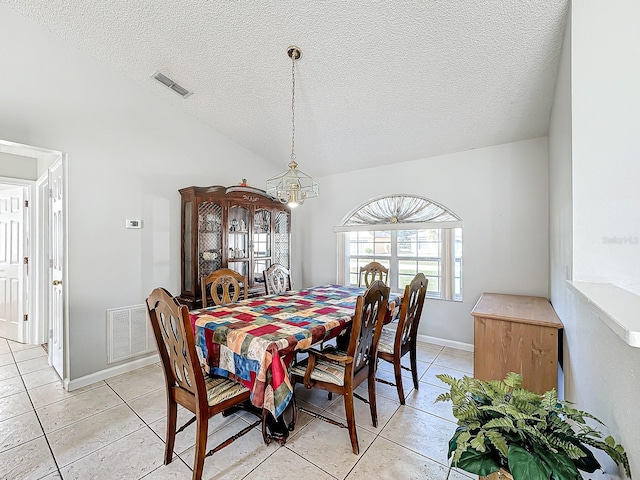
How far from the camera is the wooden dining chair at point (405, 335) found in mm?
2193

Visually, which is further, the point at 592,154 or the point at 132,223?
the point at 132,223

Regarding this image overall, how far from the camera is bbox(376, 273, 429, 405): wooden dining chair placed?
86.4 inches

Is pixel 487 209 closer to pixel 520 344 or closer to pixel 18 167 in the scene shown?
pixel 520 344

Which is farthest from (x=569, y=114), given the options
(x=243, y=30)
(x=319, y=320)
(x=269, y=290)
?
(x=269, y=290)

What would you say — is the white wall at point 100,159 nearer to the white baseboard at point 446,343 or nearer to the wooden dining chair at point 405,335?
the wooden dining chair at point 405,335

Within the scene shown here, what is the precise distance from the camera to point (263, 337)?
5.51ft

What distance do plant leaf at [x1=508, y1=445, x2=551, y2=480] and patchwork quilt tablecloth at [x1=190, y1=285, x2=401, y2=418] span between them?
3.50 ft

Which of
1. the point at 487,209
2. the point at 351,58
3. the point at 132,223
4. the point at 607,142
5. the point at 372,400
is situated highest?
the point at 351,58

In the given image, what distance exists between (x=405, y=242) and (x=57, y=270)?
395 cm

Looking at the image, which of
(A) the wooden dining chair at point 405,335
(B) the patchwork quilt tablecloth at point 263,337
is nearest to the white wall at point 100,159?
(B) the patchwork quilt tablecloth at point 263,337

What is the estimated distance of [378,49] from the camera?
2.24m

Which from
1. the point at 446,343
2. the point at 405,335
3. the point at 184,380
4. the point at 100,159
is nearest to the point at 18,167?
the point at 100,159

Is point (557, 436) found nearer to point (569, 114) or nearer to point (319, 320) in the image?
point (319, 320)

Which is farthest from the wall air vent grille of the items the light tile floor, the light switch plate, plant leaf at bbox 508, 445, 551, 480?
plant leaf at bbox 508, 445, 551, 480
